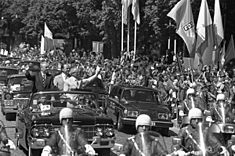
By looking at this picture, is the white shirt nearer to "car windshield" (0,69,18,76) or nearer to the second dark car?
the second dark car

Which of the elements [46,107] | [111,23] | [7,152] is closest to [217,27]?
[46,107]

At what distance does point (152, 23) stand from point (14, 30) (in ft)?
177

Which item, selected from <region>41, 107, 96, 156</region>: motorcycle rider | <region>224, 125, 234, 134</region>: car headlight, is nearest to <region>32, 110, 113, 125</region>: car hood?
<region>224, 125, 234, 134</region>: car headlight

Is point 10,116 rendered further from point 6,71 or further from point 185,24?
point 185,24

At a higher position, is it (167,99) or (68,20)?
(68,20)

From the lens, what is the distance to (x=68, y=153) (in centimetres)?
830

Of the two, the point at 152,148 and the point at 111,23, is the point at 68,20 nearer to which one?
the point at 111,23

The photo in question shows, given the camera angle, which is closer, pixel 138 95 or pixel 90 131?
pixel 90 131

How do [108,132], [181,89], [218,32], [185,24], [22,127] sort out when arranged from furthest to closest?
1. [218,32]
2. [185,24]
3. [181,89]
4. [22,127]
5. [108,132]

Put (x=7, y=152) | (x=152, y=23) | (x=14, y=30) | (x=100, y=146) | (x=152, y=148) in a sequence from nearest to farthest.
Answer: (x=152, y=148) → (x=7, y=152) → (x=100, y=146) → (x=152, y=23) → (x=14, y=30)

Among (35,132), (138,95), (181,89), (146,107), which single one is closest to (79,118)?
(35,132)

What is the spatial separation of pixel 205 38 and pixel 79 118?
44.7 feet

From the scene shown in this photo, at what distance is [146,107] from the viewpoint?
18203 millimetres

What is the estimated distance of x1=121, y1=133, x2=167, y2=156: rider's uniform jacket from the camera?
815 centimetres
